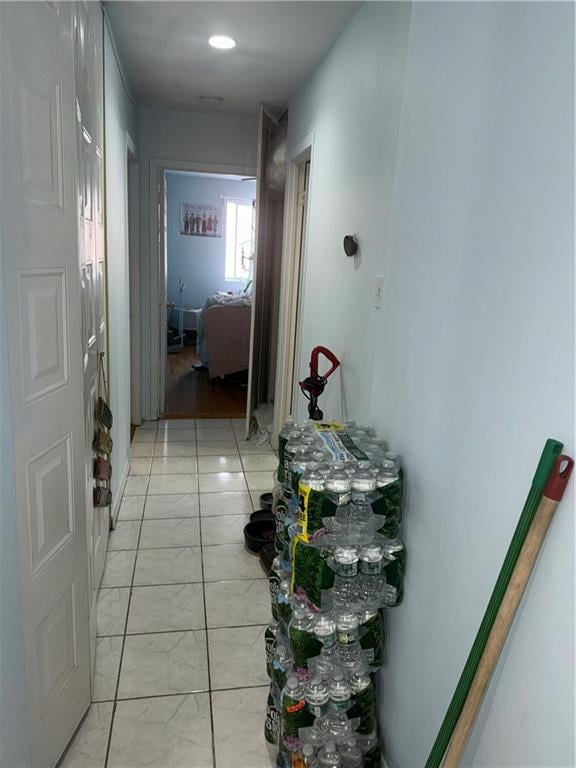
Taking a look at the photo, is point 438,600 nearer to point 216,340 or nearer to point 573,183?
point 573,183

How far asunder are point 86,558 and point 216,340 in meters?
4.30

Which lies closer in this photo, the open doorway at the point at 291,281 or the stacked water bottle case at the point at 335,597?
the stacked water bottle case at the point at 335,597

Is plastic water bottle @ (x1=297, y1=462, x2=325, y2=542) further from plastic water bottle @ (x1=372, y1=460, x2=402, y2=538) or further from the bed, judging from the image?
Result: the bed

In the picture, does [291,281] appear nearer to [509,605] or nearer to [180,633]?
[180,633]

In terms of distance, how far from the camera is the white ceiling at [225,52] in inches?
88.2

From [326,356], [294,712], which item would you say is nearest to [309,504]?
[294,712]

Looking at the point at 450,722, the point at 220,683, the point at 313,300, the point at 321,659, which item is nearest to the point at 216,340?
the point at 313,300

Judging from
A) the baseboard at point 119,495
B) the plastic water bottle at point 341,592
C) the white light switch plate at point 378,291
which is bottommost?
the baseboard at point 119,495

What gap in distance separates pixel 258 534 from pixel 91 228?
168 centimetres

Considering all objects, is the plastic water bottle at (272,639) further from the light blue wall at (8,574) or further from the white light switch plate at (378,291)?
the white light switch plate at (378,291)

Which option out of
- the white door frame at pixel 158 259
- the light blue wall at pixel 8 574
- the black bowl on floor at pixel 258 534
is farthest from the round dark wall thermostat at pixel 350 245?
the white door frame at pixel 158 259

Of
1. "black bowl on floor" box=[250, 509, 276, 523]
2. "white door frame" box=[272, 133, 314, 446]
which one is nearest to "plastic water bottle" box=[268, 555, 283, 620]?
"black bowl on floor" box=[250, 509, 276, 523]

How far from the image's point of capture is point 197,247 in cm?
789

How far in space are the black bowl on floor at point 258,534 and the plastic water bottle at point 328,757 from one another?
120cm
